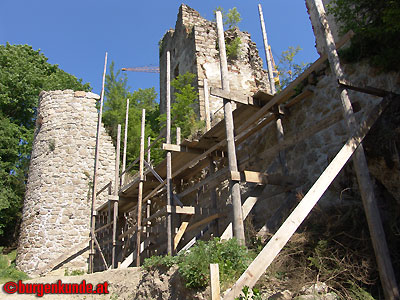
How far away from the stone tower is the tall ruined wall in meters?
4.12

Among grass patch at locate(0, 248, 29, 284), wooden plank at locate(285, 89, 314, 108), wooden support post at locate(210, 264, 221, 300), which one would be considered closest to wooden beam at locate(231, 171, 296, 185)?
wooden plank at locate(285, 89, 314, 108)

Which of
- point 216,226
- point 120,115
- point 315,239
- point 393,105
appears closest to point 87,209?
point 120,115

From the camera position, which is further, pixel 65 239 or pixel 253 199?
pixel 65 239

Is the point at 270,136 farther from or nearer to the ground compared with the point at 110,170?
nearer to the ground

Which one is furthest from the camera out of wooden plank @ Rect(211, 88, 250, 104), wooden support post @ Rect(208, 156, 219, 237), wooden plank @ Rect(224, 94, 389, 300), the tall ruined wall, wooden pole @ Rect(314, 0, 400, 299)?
the tall ruined wall

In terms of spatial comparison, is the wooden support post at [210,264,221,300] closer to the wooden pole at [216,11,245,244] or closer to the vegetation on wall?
the wooden pole at [216,11,245,244]

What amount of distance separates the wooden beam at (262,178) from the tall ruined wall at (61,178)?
815 cm

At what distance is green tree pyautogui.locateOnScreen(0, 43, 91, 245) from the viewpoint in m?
14.7

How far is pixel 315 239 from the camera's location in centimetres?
520

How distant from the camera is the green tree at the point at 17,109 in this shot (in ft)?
48.3

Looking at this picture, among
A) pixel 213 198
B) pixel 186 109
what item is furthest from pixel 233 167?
pixel 186 109

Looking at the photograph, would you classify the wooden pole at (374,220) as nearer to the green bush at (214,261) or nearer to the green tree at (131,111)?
the green bush at (214,261)

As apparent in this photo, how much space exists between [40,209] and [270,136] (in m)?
8.38

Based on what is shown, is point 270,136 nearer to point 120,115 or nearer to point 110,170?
point 110,170
